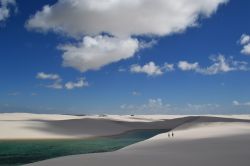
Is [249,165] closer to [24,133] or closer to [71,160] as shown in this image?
[71,160]

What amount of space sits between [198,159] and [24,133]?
35531 mm

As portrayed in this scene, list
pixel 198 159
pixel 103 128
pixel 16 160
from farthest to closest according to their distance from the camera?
1. pixel 103 128
2. pixel 16 160
3. pixel 198 159

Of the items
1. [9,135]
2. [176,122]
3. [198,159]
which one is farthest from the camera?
[176,122]

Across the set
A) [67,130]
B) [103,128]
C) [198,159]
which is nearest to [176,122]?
[103,128]

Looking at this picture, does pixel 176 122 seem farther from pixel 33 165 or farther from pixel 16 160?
pixel 33 165

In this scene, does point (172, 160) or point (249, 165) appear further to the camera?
point (172, 160)

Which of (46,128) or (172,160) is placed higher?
(46,128)

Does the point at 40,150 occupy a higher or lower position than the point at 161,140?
lower

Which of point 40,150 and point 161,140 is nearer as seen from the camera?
point 161,140

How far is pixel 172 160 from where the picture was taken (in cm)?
1430

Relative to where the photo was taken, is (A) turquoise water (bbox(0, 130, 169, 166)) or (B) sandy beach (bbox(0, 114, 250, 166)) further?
(A) turquoise water (bbox(0, 130, 169, 166))

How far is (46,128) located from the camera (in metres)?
52.5

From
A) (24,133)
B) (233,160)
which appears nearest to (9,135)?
(24,133)

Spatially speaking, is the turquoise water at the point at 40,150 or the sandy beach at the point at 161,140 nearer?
the sandy beach at the point at 161,140
